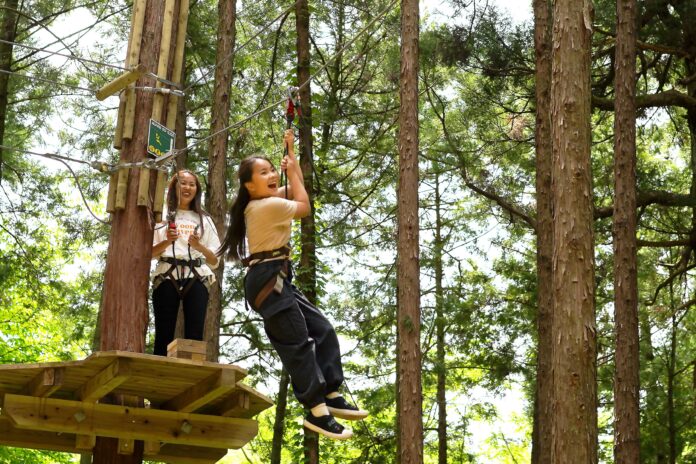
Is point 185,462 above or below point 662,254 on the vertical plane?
below

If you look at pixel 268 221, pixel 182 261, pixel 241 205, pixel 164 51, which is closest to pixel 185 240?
pixel 182 261

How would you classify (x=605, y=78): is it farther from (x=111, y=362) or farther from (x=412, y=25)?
(x=111, y=362)

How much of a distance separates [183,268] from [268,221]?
1.16 metres

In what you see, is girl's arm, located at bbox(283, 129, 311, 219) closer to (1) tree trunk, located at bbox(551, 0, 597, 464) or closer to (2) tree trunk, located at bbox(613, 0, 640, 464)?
(1) tree trunk, located at bbox(551, 0, 597, 464)

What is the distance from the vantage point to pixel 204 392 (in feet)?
18.8

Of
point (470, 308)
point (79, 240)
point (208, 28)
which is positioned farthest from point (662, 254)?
point (79, 240)

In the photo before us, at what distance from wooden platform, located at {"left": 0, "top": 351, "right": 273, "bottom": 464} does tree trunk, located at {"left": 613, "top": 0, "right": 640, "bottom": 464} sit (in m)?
5.93

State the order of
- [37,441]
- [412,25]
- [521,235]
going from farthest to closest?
[521,235]
[412,25]
[37,441]

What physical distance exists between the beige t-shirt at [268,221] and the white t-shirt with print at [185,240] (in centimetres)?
96

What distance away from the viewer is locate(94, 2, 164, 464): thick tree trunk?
609cm

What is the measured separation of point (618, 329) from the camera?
1121 cm

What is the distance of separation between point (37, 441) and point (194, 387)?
139cm

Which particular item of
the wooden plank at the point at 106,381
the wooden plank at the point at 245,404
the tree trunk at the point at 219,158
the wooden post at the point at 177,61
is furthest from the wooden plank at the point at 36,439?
the tree trunk at the point at 219,158

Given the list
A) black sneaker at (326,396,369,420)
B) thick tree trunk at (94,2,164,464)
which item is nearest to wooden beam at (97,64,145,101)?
thick tree trunk at (94,2,164,464)
